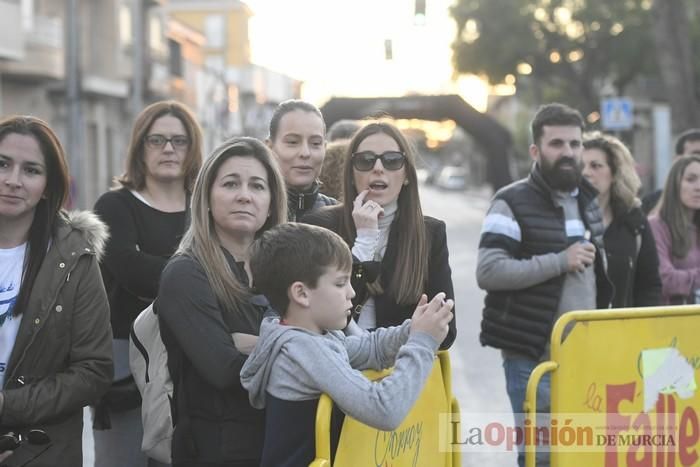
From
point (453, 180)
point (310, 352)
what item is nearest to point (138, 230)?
point (310, 352)

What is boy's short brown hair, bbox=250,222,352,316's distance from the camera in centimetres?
342

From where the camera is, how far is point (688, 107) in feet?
78.0

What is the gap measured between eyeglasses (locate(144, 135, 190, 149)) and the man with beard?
1.56m

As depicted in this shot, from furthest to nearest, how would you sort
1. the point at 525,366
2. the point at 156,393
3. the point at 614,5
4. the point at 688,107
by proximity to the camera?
the point at 614,5, the point at 688,107, the point at 525,366, the point at 156,393

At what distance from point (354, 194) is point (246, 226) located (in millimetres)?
831

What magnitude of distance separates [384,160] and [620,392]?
1.28 metres

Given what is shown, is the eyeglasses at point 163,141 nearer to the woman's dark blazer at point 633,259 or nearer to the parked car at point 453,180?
the woman's dark blazer at point 633,259

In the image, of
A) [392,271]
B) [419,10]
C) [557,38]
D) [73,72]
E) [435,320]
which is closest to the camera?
[435,320]

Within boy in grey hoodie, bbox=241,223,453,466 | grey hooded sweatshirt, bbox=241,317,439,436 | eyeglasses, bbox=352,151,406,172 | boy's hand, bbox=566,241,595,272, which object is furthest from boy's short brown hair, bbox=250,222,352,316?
boy's hand, bbox=566,241,595,272

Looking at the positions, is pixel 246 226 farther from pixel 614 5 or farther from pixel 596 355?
pixel 614 5

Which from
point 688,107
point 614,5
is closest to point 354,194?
point 688,107

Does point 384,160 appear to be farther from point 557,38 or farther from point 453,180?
point 453,180

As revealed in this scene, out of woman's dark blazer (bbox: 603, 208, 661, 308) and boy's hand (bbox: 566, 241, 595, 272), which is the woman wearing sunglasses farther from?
woman's dark blazer (bbox: 603, 208, 661, 308)

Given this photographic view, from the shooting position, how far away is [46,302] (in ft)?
12.6
